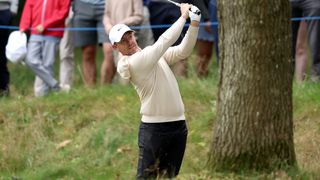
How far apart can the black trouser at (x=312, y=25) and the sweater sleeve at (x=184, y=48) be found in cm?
392

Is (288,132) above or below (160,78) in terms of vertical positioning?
below

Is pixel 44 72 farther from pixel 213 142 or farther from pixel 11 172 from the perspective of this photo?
pixel 213 142

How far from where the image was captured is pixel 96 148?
33.9 feet

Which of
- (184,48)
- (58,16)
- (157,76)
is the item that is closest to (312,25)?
(58,16)

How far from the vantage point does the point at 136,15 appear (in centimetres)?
1161

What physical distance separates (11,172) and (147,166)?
2694mm

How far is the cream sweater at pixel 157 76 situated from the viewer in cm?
724

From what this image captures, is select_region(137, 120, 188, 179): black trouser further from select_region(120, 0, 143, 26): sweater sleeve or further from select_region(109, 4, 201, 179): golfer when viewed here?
select_region(120, 0, 143, 26): sweater sleeve

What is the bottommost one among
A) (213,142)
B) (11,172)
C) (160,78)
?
(11,172)

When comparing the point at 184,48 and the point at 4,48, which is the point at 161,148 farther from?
the point at 4,48

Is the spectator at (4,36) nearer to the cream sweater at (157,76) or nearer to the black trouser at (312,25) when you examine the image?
the black trouser at (312,25)

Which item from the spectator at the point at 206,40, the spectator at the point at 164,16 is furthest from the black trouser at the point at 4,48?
the spectator at the point at 206,40

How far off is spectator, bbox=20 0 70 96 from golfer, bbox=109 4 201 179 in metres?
4.80

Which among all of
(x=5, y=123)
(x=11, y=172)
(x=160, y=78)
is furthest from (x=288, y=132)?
(x=5, y=123)
